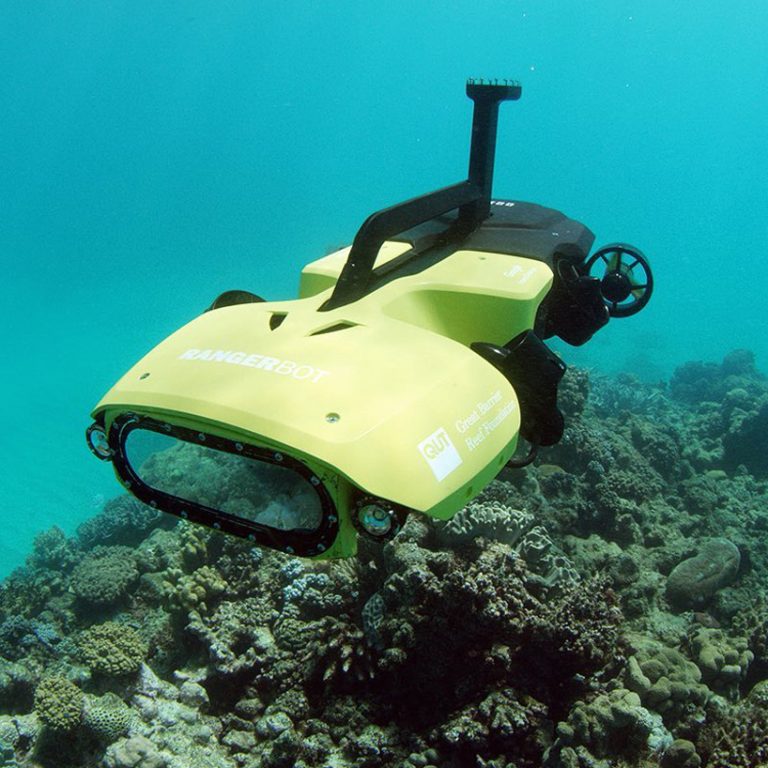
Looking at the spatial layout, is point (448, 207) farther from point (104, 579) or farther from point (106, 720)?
point (104, 579)

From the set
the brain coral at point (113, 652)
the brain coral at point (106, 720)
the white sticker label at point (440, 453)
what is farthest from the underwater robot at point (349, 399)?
the brain coral at point (113, 652)

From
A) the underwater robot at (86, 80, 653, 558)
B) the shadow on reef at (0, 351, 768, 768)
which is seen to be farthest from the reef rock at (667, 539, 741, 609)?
the underwater robot at (86, 80, 653, 558)

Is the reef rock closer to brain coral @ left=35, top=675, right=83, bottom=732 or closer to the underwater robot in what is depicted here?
the underwater robot

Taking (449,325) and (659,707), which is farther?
(659,707)

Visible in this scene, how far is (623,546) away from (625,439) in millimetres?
3950

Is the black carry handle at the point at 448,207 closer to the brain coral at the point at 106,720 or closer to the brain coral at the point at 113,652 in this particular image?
the brain coral at the point at 106,720

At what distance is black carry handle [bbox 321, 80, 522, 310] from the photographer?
4.31m

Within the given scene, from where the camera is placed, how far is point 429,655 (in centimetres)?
527

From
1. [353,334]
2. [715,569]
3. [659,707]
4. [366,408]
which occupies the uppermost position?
[353,334]

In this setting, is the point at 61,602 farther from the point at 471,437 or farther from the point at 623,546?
the point at 471,437

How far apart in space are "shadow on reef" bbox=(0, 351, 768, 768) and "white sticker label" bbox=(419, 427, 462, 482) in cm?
122

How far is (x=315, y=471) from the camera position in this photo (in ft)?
9.56

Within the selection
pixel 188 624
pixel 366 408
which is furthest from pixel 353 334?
pixel 188 624

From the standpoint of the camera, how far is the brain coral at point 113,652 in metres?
6.26
